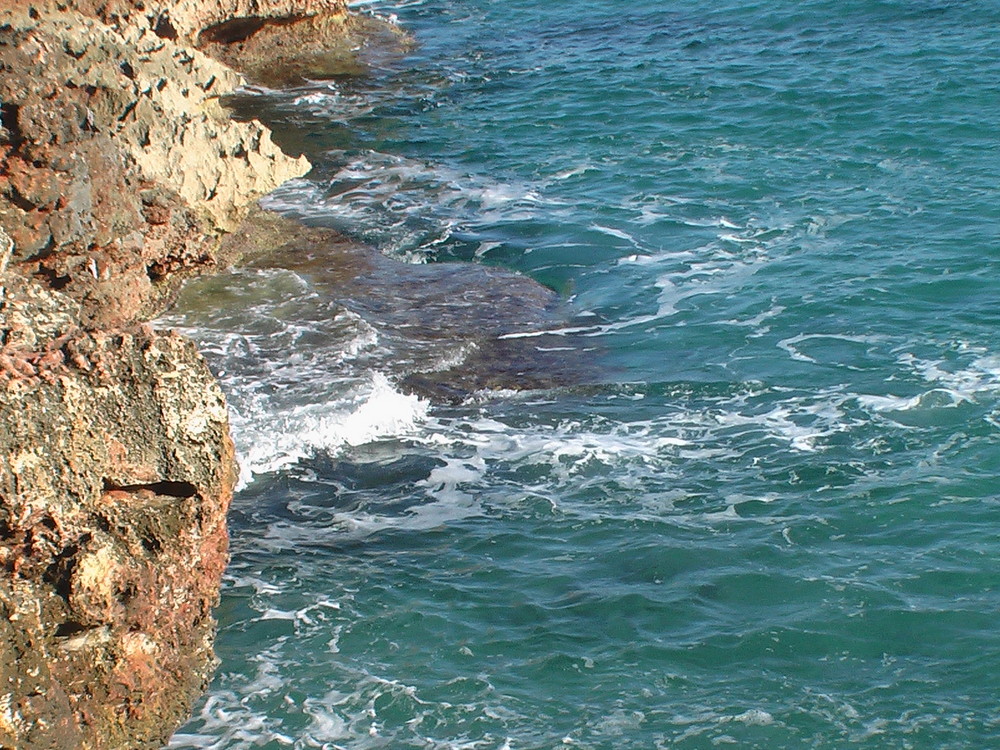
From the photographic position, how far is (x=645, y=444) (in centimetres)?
1038

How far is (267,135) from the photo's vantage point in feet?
34.4

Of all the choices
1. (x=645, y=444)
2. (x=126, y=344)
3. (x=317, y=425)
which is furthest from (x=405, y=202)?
(x=126, y=344)

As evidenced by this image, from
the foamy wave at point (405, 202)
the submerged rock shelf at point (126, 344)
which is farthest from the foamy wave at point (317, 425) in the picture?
the foamy wave at point (405, 202)

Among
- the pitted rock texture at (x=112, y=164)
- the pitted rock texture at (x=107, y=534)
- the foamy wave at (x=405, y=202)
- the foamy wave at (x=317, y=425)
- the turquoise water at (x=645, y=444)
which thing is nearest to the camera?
the pitted rock texture at (x=107, y=534)

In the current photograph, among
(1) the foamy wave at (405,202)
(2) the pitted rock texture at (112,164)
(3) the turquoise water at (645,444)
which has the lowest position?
(3) the turquoise water at (645,444)

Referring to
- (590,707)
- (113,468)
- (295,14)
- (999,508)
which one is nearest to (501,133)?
(295,14)

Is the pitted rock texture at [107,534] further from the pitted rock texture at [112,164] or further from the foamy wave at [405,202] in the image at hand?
the foamy wave at [405,202]

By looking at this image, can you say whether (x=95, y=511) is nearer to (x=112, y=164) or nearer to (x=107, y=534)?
(x=107, y=534)

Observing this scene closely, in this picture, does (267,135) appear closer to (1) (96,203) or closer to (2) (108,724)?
(1) (96,203)

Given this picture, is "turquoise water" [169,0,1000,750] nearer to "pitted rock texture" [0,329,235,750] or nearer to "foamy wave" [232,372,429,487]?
"foamy wave" [232,372,429,487]

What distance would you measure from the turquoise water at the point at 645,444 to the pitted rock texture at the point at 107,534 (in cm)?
172

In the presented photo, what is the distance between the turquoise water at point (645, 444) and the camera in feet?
24.1

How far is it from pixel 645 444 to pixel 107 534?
602 centimetres

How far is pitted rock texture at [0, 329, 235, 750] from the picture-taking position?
4746mm
